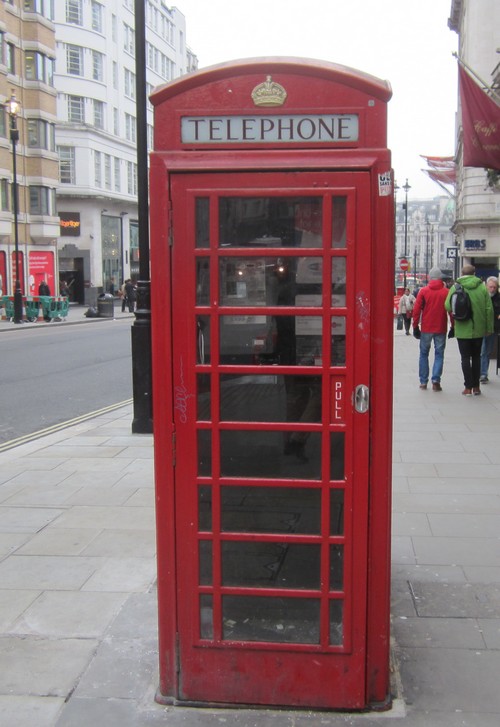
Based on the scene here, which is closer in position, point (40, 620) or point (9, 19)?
point (40, 620)

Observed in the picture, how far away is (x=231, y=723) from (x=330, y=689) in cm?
43

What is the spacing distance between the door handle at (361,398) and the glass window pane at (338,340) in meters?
0.12

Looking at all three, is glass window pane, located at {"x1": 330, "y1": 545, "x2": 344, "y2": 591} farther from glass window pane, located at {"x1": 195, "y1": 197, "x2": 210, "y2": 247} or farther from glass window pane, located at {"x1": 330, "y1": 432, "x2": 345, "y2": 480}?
glass window pane, located at {"x1": 195, "y1": 197, "x2": 210, "y2": 247}

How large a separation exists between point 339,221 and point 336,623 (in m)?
1.65

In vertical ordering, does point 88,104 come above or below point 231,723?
above

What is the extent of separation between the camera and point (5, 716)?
9.93 ft

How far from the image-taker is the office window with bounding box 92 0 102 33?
172 feet

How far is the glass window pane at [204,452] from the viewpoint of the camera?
9.85ft

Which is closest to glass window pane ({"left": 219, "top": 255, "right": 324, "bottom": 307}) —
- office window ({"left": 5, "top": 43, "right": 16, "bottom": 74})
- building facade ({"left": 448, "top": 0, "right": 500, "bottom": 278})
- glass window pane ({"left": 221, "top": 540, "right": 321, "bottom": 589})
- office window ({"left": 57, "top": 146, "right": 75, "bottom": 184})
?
glass window pane ({"left": 221, "top": 540, "right": 321, "bottom": 589})

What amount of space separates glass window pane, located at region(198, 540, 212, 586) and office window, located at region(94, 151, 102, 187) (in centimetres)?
5318

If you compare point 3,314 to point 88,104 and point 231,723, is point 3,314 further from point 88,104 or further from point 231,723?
point 231,723

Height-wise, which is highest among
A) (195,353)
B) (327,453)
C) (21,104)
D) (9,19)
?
(9,19)

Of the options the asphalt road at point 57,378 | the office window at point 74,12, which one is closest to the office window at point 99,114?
the office window at point 74,12

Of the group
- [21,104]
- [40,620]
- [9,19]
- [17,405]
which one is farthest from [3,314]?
[40,620]
